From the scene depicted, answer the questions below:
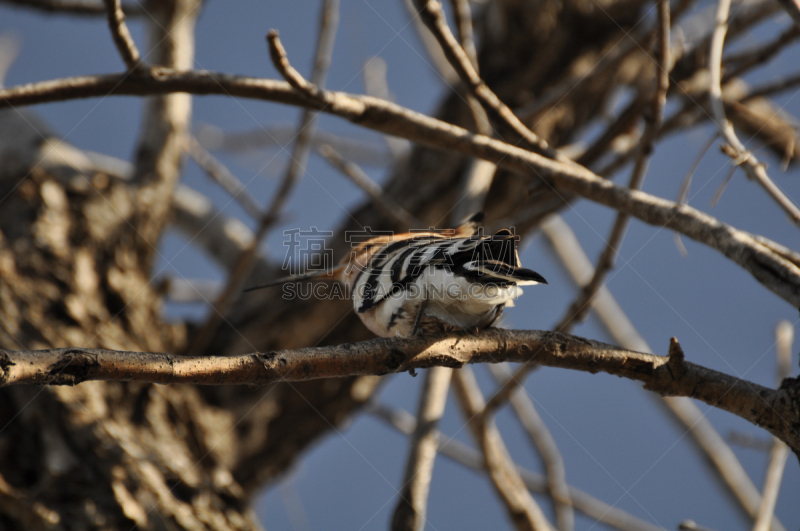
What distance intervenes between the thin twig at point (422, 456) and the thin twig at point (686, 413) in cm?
127

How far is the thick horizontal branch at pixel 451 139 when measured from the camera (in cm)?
172

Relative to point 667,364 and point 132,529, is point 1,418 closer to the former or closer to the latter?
point 132,529

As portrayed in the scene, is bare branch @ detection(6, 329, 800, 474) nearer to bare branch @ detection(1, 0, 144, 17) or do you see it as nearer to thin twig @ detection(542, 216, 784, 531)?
thin twig @ detection(542, 216, 784, 531)

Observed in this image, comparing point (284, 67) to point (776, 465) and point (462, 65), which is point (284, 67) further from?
point (776, 465)

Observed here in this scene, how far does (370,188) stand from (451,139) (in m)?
1.42

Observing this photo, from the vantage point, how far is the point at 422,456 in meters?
2.60

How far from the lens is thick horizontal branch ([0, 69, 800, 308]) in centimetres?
172

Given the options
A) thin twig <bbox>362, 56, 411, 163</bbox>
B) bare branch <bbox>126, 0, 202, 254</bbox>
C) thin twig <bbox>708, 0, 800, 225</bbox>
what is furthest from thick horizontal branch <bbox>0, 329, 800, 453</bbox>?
thin twig <bbox>362, 56, 411, 163</bbox>

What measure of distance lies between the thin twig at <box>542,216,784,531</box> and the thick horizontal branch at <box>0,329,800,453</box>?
6.21 ft

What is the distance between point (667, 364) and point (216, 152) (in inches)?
250

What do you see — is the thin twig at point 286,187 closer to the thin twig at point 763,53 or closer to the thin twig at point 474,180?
the thin twig at point 474,180

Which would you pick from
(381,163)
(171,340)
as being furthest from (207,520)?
(381,163)

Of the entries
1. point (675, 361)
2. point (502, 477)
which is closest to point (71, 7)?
point (502, 477)

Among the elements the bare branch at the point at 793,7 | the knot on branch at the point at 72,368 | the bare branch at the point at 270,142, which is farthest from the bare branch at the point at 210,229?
the bare branch at the point at 793,7
